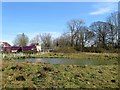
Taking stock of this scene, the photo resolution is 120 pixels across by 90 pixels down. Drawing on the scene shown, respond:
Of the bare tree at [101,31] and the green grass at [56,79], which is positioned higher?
the bare tree at [101,31]

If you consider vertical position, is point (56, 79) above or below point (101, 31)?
below

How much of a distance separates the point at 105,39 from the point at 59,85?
173 ft

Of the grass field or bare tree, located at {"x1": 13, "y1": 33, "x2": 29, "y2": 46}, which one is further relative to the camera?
bare tree, located at {"x1": 13, "y1": 33, "x2": 29, "y2": 46}

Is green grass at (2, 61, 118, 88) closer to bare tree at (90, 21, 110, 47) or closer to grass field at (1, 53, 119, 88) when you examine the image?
grass field at (1, 53, 119, 88)

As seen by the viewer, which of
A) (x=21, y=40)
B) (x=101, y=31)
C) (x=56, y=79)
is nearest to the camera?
(x=56, y=79)

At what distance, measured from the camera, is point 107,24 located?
203 feet

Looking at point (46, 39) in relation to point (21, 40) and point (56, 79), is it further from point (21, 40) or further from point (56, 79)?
point (56, 79)

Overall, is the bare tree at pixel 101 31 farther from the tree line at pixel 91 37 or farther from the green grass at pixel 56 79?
the green grass at pixel 56 79

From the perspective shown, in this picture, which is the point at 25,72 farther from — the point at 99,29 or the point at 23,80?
the point at 99,29

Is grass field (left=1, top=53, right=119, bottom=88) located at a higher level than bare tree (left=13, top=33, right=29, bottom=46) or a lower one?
lower

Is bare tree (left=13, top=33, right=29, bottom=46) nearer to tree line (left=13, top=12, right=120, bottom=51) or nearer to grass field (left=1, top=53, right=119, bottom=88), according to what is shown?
tree line (left=13, top=12, right=120, bottom=51)

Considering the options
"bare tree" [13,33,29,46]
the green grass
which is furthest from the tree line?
the green grass

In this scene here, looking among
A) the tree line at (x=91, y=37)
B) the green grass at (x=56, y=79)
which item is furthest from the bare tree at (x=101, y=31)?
the green grass at (x=56, y=79)

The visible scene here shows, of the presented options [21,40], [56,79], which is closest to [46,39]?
[21,40]
